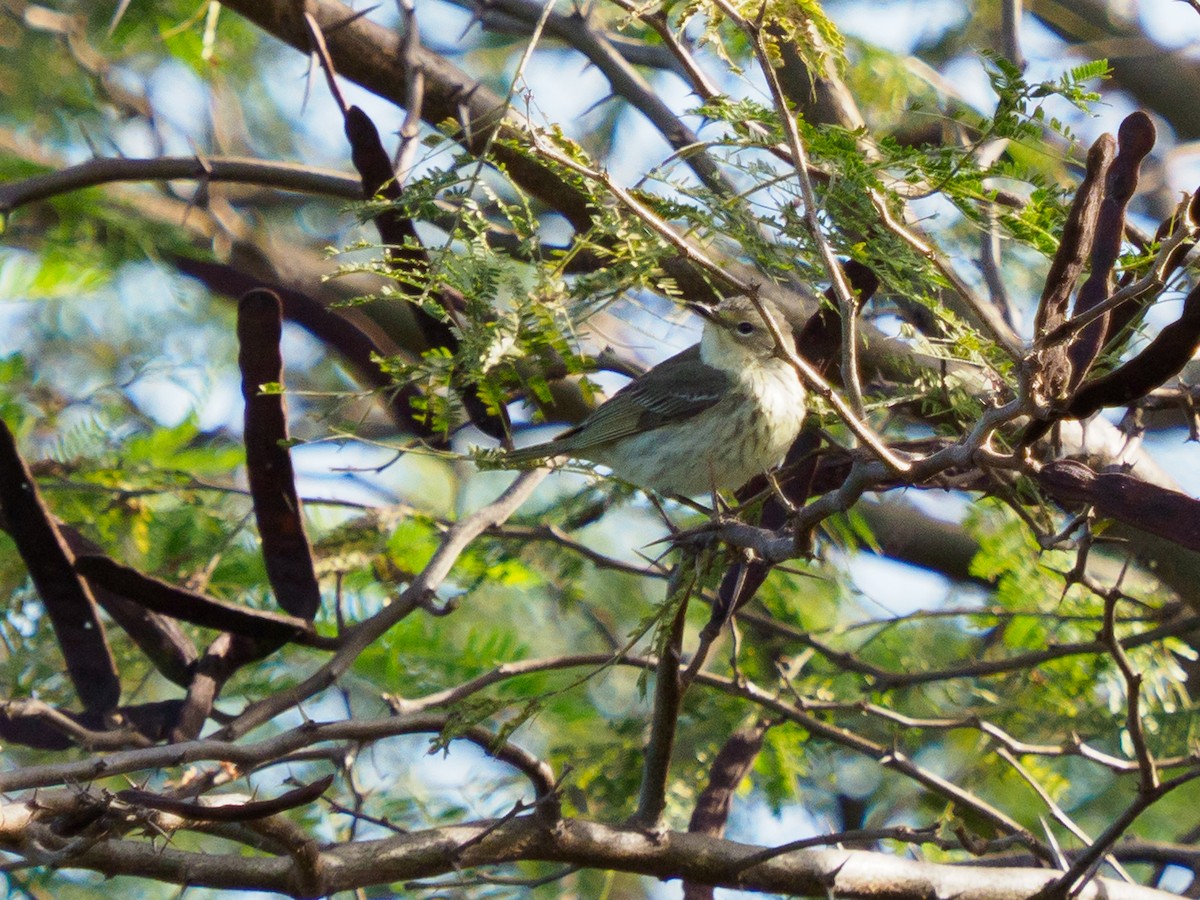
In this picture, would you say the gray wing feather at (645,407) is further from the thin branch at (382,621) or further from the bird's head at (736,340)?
the thin branch at (382,621)

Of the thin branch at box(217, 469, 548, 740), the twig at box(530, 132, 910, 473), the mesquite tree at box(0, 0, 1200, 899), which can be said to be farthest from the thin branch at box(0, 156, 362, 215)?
the twig at box(530, 132, 910, 473)

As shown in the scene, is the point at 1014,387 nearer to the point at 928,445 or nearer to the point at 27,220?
the point at 928,445

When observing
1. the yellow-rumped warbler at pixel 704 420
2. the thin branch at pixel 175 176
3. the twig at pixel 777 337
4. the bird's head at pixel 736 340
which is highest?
the thin branch at pixel 175 176

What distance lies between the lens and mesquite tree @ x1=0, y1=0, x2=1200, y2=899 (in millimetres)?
2092

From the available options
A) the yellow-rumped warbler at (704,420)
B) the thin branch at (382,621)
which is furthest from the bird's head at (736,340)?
the thin branch at (382,621)

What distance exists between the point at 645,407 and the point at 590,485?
0.37 metres

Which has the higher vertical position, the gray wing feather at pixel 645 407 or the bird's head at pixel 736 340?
the bird's head at pixel 736 340

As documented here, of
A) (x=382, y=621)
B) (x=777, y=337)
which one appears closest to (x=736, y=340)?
(x=382, y=621)

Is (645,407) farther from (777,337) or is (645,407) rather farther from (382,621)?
(777,337)

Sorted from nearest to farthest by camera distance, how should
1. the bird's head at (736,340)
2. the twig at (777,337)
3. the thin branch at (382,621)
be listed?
1. the twig at (777,337)
2. the thin branch at (382,621)
3. the bird's head at (736,340)

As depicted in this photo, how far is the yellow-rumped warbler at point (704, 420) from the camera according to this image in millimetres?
3977

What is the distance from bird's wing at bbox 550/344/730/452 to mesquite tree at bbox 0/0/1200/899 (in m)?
0.13

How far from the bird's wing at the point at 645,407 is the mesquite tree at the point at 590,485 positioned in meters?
0.13

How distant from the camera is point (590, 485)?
4438 mm
